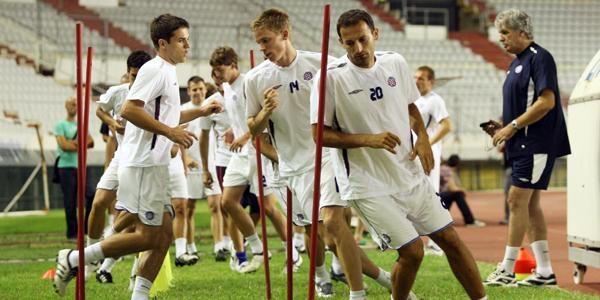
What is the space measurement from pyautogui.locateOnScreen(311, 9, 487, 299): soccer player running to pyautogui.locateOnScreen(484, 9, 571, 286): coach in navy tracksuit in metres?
2.56

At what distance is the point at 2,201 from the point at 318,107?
18.2 meters

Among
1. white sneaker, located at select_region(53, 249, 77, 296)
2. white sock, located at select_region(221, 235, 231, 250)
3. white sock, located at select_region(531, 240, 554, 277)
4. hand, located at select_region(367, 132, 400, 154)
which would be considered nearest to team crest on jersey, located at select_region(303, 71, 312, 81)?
hand, located at select_region(367, 132, 400, 154)

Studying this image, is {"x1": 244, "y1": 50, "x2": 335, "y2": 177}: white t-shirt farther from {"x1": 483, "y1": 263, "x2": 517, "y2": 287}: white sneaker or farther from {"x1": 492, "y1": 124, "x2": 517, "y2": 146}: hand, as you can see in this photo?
{"x1": 483, "y1": 263, "x2": 517, "y2": 287}: white sneaker

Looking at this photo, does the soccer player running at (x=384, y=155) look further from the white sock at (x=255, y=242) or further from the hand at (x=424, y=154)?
the white sock at (x=255, y=242)

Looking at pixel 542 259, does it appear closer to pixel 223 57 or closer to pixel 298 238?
pixel 223 57

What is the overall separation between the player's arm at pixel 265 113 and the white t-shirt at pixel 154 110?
1.97ft

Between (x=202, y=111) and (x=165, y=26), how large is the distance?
2.41 ft

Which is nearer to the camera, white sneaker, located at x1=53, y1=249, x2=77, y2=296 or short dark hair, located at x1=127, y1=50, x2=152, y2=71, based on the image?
white sneaker, located at x1=53, y1=249, x2=77, y2=296

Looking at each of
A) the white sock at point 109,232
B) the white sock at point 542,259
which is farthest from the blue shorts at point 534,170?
the white sock at point 109,232

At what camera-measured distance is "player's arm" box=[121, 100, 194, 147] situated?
7867 mm

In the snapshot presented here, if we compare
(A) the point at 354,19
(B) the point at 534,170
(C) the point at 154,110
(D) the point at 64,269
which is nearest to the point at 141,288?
(D) the point at 64,269

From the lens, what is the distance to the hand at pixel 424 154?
7176mm

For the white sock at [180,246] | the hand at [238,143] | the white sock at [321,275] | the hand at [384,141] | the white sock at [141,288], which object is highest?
the hand at [384,141]

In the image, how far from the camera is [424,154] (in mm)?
7184
